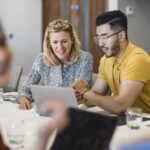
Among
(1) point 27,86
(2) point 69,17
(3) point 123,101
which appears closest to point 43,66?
(1) point 27,86

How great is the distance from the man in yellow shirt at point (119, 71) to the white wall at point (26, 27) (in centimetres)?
397

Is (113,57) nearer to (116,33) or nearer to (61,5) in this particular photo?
(116,33)

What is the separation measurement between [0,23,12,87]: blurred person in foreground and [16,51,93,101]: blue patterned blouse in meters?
2.39

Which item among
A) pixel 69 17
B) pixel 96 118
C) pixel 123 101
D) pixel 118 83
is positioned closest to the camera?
pixel 96 118

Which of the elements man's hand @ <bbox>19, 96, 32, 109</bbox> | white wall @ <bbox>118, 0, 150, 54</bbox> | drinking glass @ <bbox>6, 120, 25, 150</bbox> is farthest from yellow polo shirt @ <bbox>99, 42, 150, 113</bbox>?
white wall @ <bbox>118, 0, 150, 54</bbox>

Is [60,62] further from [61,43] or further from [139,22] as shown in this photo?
[139,22]

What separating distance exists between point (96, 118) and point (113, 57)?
6.53 feet

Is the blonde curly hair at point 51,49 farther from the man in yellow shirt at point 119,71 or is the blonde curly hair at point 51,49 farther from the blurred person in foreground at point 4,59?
the blurred person in foreground at point 4,59

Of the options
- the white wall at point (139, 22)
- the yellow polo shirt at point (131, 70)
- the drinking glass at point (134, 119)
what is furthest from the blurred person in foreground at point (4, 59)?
the white wall at point (139, 22)

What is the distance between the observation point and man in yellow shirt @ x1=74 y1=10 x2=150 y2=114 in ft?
7.26

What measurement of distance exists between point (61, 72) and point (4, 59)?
8.02 ft

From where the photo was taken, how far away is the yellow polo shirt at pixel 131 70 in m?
2.30

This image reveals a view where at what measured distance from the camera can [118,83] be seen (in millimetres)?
2471

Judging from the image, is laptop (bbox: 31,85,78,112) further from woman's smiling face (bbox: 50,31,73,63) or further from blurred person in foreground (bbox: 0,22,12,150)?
blurred person in foreground (bbox: 0,22,12,150)
